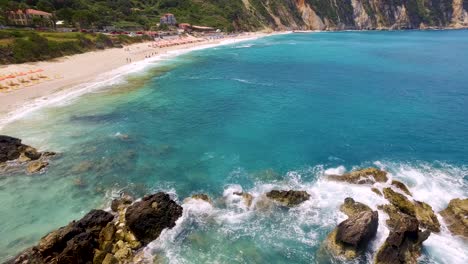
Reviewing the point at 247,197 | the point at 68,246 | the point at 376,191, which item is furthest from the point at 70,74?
the point at 376,191

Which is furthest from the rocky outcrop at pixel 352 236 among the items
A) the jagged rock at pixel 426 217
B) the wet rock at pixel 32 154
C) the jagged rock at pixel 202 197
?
the wet rock at pixel 32 154

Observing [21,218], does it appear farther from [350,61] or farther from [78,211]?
[350,61]

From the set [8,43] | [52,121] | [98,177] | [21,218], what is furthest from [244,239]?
[8,43]

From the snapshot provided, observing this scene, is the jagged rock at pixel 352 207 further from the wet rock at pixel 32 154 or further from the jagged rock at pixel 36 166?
the wet rock at pixel 32 154

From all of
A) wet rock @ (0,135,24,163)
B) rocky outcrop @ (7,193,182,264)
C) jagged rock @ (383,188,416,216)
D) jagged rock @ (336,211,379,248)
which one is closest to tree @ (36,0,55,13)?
wet rock @ (0,135,24,163)

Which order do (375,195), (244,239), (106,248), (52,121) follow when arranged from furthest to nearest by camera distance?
(52,121)
(375,195)
(244,239)
(106,248)

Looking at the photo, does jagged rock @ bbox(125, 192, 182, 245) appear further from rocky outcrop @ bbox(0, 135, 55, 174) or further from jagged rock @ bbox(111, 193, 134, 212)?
rocky outcrop @ bbox(0, 135, 55, 174)

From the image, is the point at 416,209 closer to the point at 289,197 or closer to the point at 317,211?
the point at 317,211
